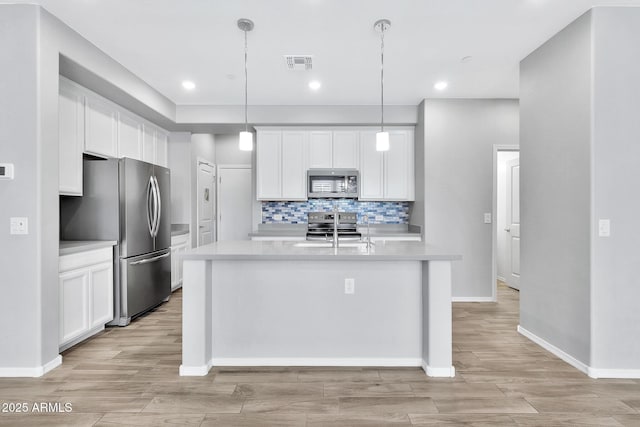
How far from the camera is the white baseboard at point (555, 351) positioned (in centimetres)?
A: 269

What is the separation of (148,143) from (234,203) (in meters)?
2.28

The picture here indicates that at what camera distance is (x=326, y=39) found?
10.2 ft

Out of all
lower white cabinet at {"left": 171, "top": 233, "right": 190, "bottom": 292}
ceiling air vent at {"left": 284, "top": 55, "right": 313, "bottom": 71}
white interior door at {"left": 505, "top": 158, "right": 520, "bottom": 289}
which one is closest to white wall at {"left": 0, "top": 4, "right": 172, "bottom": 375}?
ceiling air vent at {"left": 284, "top": 55, "right": 313, "bottom": 71}

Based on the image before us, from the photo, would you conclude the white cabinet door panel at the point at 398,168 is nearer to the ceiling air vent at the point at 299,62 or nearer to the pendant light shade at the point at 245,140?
the ceiling air vent at the point at 299,62

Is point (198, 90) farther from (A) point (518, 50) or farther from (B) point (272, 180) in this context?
(A) point (518, 50)

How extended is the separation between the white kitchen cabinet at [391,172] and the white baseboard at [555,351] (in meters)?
2.33

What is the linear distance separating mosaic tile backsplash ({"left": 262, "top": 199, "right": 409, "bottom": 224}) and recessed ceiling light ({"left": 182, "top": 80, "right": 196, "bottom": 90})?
1947 millimetres

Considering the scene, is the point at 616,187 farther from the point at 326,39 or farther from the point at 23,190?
the point at 23,190

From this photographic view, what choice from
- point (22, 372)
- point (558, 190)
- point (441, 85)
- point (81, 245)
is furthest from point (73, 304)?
point (441, 85)

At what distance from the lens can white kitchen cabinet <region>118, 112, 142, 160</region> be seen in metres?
4.18

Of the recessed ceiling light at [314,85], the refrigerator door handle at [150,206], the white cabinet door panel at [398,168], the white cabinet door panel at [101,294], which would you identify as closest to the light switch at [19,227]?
the white cabinet door panel at [101,294]

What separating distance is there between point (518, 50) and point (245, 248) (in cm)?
304

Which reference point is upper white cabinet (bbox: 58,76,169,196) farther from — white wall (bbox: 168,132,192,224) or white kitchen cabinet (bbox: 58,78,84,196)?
white wall (bbox: 168,132,192,224)

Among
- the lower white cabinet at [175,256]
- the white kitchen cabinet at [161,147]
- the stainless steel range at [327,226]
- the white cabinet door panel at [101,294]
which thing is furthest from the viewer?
the white kitchen cabinet at [161,147]
